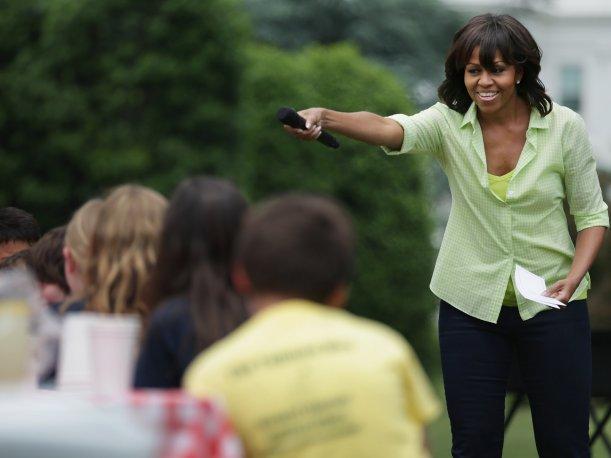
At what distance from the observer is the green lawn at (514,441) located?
28.4 ft

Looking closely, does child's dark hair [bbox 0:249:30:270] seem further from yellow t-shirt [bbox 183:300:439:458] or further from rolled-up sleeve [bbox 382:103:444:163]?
yellow t-shirt [bbox 183:300:439:458]

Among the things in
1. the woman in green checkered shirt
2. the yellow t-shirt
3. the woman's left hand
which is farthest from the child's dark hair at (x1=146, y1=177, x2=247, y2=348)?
the woman's left hand

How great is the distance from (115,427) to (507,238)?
2.17 metres

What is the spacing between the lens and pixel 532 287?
4469 millimetres

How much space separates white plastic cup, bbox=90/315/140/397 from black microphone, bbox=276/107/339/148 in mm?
998

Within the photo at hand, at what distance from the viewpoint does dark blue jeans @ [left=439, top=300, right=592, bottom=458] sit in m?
4.52

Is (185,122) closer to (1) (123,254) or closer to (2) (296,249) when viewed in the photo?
(1) (123,254)

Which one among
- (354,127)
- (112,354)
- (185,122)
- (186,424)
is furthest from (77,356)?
(185,122)

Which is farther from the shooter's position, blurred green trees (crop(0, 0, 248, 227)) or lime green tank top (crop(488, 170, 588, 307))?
blurred green trees (crop(0, 0, 248, 227))

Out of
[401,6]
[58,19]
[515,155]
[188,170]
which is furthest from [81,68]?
[401,6]

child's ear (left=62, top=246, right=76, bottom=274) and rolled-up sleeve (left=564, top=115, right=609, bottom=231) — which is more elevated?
rolled-up sleeve (left=564, top=115, right=609, bottom=231)

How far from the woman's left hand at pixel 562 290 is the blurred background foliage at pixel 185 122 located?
424 inches

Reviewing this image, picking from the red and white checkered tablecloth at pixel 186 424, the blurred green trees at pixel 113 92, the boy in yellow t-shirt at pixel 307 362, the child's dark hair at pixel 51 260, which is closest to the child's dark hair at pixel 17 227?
the child's dark hair at pixel 51 260

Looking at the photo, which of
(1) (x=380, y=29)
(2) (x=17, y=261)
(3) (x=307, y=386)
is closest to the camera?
(3) (x=307, y=386)
